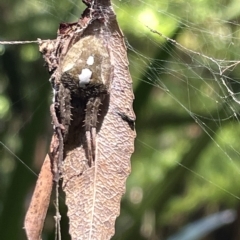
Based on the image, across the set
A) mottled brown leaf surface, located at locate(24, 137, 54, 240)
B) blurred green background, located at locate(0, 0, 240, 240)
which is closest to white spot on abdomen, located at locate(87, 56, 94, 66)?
mottled brown leaf surface, located at locate(24, 137, 54, 240)

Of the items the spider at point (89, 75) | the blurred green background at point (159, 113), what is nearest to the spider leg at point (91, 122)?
the spider at point (89, 75)

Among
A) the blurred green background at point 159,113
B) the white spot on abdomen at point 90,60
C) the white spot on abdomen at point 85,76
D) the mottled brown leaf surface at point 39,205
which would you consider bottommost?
Result: the mottled brown leaf surface at point 39,205

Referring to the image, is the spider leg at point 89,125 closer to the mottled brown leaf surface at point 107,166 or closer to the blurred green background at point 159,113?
the mottled brown leaf surface at point 107,166

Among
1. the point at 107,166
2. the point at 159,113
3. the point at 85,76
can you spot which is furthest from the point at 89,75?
the point at 159,113

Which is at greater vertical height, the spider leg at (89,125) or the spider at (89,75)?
the spider at (89,75)

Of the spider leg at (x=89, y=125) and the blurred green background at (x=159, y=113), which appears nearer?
the spider leg at (x=89, y=125)

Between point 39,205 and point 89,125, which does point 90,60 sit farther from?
point 39,205

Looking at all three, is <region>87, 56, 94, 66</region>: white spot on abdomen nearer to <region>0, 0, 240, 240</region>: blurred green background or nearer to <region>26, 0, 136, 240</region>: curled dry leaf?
<region>26, 0, 136, 240</region>: curled dry leaf

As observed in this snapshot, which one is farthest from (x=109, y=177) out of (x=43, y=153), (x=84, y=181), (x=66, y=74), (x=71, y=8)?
(x=43, y=153)

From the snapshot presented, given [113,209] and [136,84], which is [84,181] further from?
[136,84]
